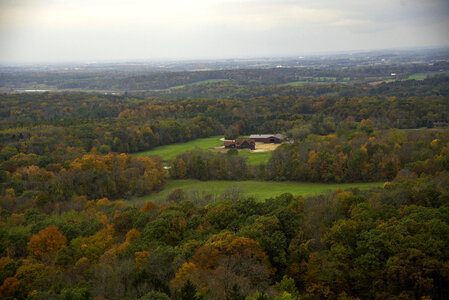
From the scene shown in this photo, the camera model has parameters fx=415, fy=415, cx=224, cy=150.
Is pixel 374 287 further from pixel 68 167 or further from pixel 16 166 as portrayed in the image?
pixel 16 166

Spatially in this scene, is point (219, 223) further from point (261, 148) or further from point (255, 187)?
point (261, 148)

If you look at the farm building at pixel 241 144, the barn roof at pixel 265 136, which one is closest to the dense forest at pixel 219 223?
the farm building at pixel 241 144

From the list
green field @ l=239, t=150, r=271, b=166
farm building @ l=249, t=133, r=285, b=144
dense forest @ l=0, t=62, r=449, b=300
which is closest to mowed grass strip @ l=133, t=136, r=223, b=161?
dense forest @ l=0, t=62, r=449, b=300

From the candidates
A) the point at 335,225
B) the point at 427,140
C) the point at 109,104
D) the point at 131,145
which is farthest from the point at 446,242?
the point at 109,104

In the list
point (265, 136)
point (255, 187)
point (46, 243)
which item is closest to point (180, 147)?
point (265, 136)

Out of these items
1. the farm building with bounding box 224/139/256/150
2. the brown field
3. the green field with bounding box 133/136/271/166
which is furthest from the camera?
the farm building with bounding box 224/139/256/150

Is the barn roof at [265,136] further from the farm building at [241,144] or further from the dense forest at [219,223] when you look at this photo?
the dense forest at [219,223]

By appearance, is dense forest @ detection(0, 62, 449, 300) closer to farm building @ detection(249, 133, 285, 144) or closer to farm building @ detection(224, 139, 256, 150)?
farm building @ detection(224, 139, 256, 150)
